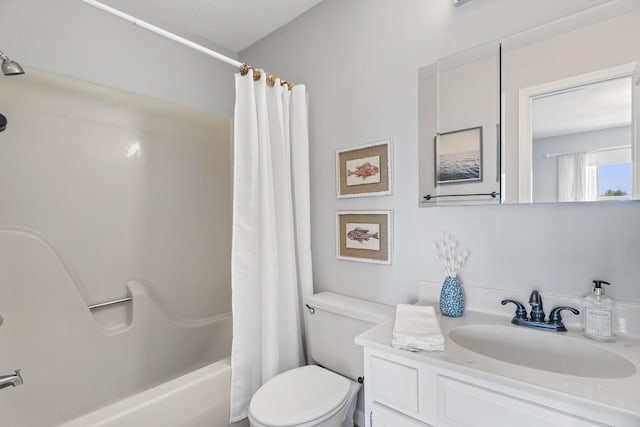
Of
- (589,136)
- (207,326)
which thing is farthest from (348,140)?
(207,326)

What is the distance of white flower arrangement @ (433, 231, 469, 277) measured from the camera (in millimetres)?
1271

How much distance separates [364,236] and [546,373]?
0.96m

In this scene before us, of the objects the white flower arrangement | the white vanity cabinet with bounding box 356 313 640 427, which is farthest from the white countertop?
the white flower arrangement

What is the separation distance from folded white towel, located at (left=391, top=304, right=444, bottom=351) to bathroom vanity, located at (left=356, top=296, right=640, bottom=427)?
0.03 m

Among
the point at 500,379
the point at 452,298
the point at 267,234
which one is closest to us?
the point at 500,379

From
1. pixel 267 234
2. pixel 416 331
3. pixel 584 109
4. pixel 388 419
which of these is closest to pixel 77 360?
pixel 267 234

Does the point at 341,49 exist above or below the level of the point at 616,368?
above

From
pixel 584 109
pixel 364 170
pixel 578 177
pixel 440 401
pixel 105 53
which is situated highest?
pixel 105 53

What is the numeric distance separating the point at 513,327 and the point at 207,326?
1853mm

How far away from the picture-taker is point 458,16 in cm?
129

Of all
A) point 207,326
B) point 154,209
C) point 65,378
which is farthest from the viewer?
point 207,326

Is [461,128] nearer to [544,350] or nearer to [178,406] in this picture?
[544,350]

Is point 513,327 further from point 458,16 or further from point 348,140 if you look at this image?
point 458,16

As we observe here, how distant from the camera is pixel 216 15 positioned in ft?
6.22
